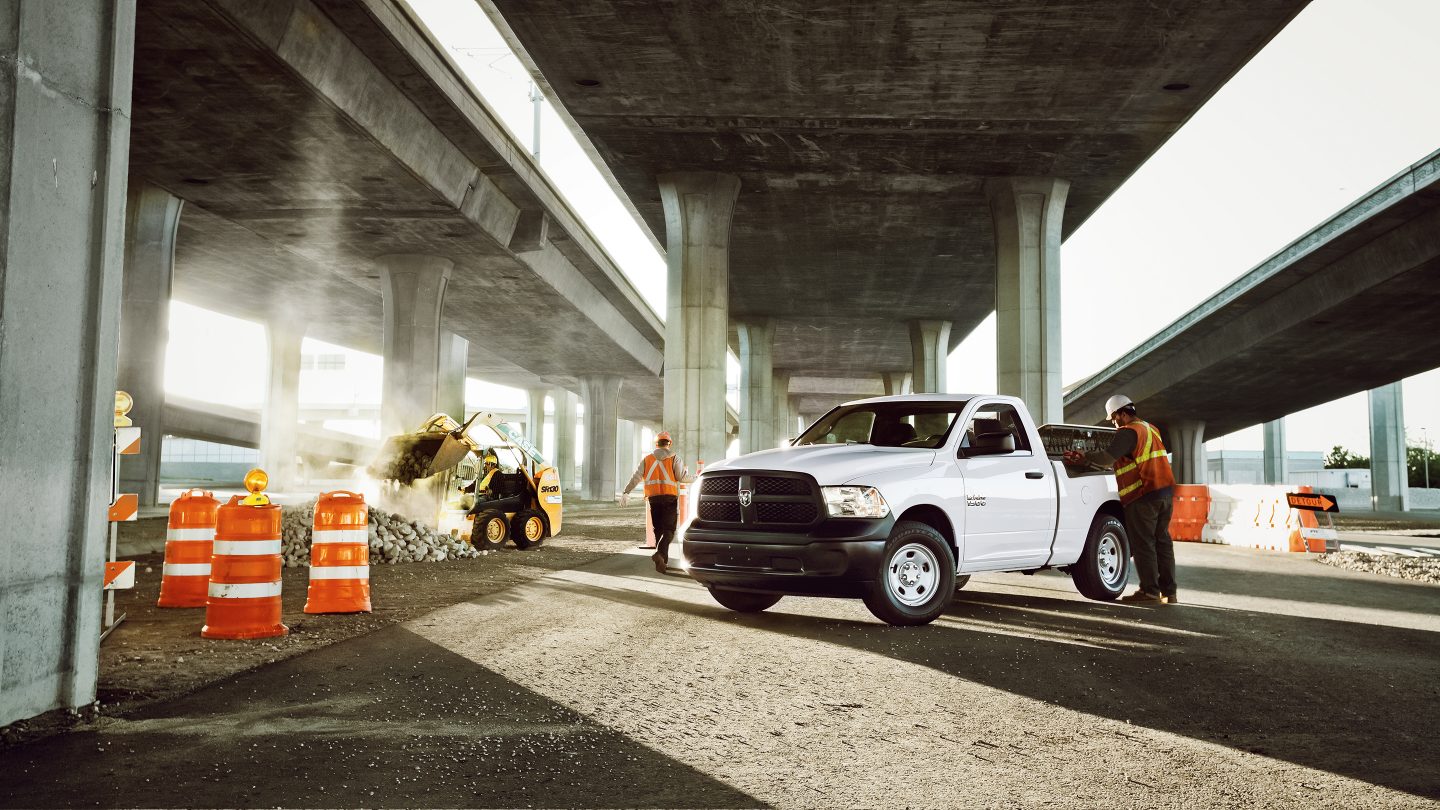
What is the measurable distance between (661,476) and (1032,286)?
55.6ft

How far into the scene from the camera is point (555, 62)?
21.5m

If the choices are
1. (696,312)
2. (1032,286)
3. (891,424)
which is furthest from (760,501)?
(1032,286)

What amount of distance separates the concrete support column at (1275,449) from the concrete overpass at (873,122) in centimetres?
4796

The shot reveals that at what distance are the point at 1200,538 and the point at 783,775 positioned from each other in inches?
910

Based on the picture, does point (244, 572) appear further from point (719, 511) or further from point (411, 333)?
point (411, 333)

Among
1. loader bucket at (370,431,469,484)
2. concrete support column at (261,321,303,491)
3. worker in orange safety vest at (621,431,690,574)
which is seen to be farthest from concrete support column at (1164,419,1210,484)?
worker in orange safety vest at (621,431,690,574)

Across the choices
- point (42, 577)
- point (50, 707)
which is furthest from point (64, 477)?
point (50, 707)

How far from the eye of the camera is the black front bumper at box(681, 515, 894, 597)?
358 inches

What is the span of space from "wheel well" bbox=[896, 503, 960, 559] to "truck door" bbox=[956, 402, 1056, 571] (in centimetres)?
17

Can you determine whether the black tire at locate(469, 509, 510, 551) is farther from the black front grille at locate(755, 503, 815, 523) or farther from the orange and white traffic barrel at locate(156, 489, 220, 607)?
the black front grille at locate(755, 503, 815, 523)

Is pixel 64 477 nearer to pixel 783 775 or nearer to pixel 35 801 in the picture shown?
pixel 35 801

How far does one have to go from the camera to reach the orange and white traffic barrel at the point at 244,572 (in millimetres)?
8609

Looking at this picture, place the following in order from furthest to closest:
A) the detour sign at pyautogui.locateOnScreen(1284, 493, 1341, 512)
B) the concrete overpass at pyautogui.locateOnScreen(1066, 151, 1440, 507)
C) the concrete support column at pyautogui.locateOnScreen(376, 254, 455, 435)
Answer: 1. the concrete support column at pyautogui.locateOnScreen(376, 254, 455, 435)
2. the concrete overpass at pyautogui.locateOnScreen(1066, 151, 1440, 507)
3. the detour sign at pyautogui.locateOnScreen(1284, 493, 1341, 512)

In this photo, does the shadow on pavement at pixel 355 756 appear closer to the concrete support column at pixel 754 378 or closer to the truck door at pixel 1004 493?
the truck door at pixel 1004 493
